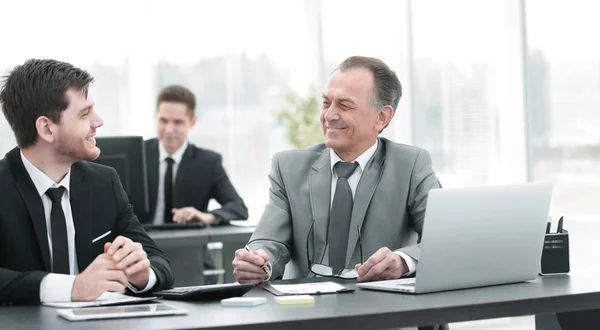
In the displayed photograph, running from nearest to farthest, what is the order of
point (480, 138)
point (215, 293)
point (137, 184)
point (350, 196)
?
point (215, 293)
point (350, 196)
point (137, 184)
point (480, 138)

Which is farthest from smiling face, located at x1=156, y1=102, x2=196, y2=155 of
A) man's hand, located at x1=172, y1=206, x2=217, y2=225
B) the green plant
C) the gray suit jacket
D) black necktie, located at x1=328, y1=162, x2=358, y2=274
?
black necktie, located at x1=328, y1=162, x2=358, y2=274

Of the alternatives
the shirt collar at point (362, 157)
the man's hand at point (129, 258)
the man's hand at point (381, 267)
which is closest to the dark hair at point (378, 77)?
the shirt collar at point (362, 157)

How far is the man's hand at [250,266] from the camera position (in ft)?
9.18

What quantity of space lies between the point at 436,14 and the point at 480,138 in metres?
1.28

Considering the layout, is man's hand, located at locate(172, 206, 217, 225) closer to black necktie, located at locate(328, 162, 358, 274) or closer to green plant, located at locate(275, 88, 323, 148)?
black necktie, located at locate(328, 162, 358, 274)

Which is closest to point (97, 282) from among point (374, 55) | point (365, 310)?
point (365, 310)

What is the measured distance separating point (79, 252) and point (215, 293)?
655 millimetres

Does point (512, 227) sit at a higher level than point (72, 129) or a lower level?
lower

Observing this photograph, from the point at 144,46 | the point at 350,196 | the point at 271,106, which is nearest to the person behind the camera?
the point at 350,196

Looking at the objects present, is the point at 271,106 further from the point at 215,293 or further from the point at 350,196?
the point at 215,293

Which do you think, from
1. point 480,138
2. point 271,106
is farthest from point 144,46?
point 480,138

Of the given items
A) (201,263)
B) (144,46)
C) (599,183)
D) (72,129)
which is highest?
(144,46)

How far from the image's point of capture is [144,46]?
8.76 m

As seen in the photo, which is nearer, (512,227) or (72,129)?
(512,227)
